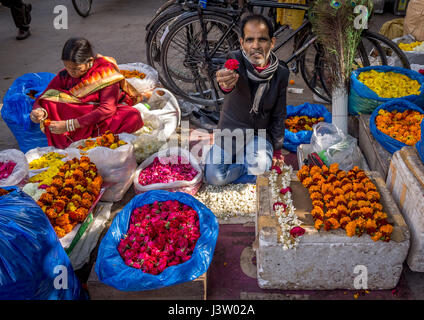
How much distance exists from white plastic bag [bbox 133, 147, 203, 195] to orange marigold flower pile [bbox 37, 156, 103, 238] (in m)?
0.31

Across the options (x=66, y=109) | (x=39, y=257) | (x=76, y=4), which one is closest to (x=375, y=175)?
(x=39, y=257)

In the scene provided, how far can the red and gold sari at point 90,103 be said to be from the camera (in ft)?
9.79

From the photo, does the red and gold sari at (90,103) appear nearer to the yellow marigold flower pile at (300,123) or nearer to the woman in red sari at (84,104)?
the woman in red sari at (84,104)

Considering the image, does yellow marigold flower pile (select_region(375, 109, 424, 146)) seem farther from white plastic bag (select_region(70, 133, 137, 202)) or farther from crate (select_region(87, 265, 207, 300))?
white plastic bag (select_region(70, 133, 137, 202))

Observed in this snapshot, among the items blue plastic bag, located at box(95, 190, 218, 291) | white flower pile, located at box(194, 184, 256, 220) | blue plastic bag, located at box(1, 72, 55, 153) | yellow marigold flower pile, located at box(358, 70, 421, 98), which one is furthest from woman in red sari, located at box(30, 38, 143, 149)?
yellow marigold flower pile, located at box(358, 70, 421, 98)

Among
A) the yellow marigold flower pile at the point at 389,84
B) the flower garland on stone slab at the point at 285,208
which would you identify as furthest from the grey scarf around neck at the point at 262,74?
the yellow marigold flower pile at the point at 389,84

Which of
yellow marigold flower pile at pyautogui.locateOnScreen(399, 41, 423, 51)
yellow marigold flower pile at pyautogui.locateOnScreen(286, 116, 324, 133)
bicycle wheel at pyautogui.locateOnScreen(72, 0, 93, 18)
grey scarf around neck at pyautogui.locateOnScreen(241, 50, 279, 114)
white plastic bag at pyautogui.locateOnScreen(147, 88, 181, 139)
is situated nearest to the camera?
grey scarf around neck at pyautogui.locateOnScreen(241, 50, 279, 114)

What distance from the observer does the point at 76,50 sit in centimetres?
276

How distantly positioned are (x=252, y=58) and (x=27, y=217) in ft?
5.31

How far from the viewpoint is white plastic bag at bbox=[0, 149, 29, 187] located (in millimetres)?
2576

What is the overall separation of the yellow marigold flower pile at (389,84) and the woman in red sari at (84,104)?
6.85 ft

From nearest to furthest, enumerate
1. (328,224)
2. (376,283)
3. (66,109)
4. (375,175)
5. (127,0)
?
(328,224)
(376,283)
(375,175)
(66,109)
(127,0)

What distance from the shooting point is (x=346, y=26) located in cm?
334

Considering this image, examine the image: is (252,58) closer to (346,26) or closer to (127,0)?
(346,26)
